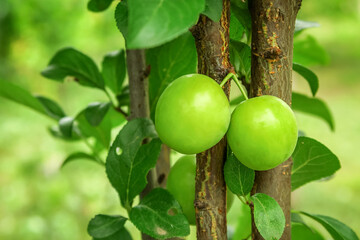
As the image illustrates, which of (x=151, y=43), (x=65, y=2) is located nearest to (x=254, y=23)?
(x=151, y=43)

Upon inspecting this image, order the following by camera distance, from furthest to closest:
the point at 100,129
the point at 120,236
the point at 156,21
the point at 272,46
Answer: the point at 100,129 → the point at 120,236 → the point at 272,46 → the point at 156,21

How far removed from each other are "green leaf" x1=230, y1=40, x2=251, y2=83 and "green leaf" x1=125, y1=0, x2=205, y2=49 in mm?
134

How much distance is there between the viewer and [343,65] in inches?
159

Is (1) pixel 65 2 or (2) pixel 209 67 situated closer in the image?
(2) pixel 209 67

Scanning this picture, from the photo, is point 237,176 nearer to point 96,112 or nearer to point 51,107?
point 96,112

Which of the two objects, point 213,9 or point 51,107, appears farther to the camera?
point 51,107

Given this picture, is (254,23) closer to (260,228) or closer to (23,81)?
(260,228)

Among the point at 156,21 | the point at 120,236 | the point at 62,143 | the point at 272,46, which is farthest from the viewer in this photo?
the point at 62,143

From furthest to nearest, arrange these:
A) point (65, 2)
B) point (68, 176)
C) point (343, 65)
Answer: point (343, 65) < point (65, 2) < point (68, 176)

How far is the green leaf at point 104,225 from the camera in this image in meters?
0.41

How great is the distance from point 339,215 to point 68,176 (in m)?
1.31

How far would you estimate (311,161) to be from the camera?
1.34 ft

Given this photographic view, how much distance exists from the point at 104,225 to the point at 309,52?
355mm

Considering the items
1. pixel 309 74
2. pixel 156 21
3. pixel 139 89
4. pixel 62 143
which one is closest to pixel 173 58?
pixel 139 89
